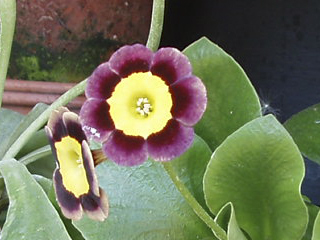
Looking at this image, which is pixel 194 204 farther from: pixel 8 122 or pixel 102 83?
pixel 8 122

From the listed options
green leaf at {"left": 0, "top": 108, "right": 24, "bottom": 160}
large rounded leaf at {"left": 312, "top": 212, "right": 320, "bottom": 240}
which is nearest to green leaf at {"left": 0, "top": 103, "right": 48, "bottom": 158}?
green leaf at {"left": 0, "top": 108, "right": 24, "bottom": 160}

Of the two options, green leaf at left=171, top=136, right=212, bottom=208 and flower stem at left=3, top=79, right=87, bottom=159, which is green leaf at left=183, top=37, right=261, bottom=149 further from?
flower stem at left=3, top=79, right=87, bottom=159

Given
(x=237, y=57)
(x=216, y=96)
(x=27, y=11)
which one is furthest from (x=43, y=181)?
(x=237, y=57)

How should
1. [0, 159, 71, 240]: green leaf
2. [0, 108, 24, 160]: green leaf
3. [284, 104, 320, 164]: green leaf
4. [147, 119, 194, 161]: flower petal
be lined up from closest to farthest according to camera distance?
[147, 119, 194, 161]: flower petal, [0, 159, 71, 240]: green leaf, [284, 104, 320, 164]: green leaf, [0, 108, 24, 160]: green leaf

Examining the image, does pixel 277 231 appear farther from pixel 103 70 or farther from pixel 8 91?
pixel 8 91

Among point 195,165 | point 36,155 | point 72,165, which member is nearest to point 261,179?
point 195,165

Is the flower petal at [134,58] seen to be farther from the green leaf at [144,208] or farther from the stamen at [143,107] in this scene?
the green leaf at [144,208]
